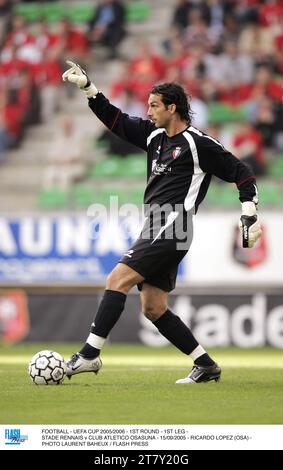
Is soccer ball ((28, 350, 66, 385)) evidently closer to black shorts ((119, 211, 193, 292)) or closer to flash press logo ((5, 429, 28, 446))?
black shorts ((119, 211, 193, 292))

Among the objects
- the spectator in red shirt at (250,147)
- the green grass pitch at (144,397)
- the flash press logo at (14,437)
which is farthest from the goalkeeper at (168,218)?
the spectator in red shirt at (250,147)

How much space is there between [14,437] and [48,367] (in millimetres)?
2103

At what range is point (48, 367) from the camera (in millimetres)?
8180

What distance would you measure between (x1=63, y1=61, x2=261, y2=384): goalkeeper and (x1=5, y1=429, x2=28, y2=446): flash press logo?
2005 millimetres

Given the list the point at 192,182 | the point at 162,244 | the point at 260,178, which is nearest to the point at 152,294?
the point at 162,244

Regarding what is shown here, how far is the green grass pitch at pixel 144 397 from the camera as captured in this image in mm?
6520

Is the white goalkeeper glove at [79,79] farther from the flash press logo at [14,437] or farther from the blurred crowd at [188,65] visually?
the blurred crowd at [188,65]

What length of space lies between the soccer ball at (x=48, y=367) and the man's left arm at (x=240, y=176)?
1.74 m

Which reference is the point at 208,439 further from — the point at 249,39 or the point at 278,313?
the point at 249,39

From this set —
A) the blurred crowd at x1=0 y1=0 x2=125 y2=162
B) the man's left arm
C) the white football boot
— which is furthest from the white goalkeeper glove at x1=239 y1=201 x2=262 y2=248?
the blurred crowd at x1=0 y1=0 x2=125 y2=162

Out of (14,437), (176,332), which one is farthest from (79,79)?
(14,437)

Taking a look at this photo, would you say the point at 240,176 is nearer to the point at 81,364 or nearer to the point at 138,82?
the point at 81,364

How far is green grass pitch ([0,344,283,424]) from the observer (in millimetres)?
6520

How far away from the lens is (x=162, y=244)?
323 inches
